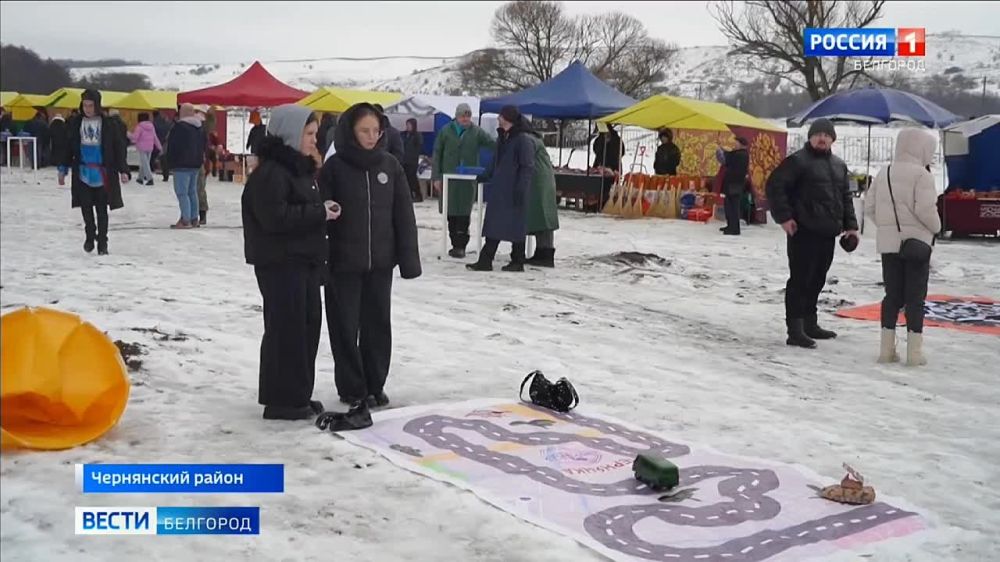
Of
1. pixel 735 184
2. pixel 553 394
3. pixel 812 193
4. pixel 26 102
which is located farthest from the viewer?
pixel 735 184

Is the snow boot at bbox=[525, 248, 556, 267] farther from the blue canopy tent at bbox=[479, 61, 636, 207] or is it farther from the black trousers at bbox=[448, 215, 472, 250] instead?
the blue canopy tent at bbox=[479, 61, 636, 207]

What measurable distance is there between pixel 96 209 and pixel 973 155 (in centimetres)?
1241

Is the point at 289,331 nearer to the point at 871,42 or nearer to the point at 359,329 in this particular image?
the point at 359,329

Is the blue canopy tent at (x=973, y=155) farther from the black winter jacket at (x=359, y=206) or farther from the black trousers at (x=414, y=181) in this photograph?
the black winter jacket at (x=359, y=206)

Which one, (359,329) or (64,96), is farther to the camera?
(359,329)

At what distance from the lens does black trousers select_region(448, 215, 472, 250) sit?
419 inches

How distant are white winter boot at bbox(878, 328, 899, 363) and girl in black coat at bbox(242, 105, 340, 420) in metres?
3.74

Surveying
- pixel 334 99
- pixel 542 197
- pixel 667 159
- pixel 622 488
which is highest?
pixel 334 99

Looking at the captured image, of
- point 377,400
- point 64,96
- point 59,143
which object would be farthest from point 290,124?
point 59,143

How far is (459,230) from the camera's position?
10711 mm

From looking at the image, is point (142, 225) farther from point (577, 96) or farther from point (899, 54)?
point (899, 54)

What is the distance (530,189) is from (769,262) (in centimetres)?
341

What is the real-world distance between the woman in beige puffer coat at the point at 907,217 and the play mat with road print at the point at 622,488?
8.21 feet

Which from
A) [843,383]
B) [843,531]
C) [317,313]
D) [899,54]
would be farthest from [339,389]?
[899,54]
